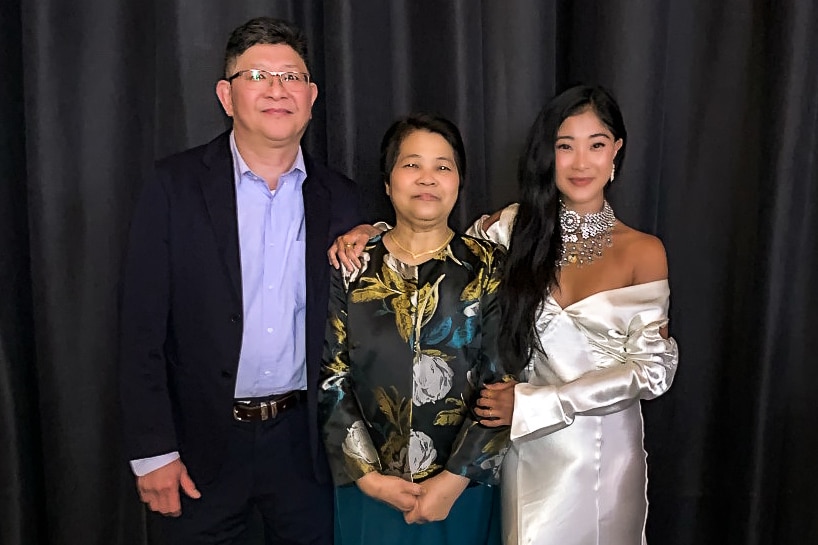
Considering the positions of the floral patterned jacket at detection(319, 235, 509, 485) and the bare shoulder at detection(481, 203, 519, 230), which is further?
the bare shoulder at detection(481, 203, 519, 230)

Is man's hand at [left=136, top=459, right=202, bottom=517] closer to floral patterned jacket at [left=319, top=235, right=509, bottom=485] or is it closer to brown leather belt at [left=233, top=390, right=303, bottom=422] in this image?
brown leather belt at [left=233, top=390, right=303, bottom=422]

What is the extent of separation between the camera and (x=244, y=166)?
1.44m

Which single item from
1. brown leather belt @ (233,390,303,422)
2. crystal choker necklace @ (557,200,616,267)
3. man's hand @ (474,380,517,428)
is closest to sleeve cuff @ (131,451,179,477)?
brown leather belt @ (233,390,303,422)

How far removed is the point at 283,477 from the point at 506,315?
62 cm

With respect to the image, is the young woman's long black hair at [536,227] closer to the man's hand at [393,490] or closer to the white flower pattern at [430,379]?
the white flower pattern at [430,379]

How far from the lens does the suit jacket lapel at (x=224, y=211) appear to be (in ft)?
4.57

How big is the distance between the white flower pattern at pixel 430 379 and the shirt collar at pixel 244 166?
1.64 ft

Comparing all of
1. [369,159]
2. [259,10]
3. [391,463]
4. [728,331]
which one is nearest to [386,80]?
[369,159]

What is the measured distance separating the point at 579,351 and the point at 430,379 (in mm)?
318

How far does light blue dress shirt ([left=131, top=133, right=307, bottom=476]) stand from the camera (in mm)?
1431

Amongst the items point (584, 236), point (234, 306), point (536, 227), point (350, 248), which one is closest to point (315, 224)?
point (350, 248)

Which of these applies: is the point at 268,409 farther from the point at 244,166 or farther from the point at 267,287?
the point at 244,166

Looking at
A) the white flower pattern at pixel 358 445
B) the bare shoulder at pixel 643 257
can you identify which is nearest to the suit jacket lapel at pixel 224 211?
the white flower pattern at pixel 358 445

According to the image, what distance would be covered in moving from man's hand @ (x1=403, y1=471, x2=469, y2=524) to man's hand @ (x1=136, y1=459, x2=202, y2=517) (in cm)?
49
